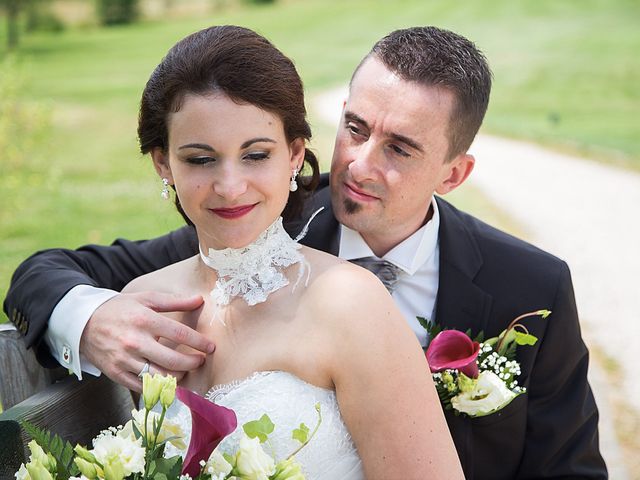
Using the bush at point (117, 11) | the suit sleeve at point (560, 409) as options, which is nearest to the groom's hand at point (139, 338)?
the suit sleeve at point (560, 409)

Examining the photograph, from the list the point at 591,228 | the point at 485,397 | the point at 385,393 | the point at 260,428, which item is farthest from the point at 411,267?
the point at 591,228

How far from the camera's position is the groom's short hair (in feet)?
10.8

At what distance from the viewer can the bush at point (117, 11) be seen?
41.6 metres

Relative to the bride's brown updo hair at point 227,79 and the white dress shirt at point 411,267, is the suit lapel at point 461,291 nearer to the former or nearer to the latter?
the white dress shirt at point 411,267

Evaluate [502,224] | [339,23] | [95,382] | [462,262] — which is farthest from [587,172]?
[339,23]

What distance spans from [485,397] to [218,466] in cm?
117

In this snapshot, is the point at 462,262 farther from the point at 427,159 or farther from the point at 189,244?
the point at 189,244

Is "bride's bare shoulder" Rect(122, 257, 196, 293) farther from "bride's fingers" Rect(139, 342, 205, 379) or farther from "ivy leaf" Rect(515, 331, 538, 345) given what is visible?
"ivy leaf" Rect(515, 331, 538, 345)

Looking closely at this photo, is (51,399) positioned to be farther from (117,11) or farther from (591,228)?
(117,11)

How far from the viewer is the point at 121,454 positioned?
1824 mm

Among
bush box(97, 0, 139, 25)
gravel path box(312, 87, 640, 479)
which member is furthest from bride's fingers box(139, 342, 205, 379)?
bush box(97, 0, 139, 25)

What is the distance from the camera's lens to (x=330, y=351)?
7.89 ft

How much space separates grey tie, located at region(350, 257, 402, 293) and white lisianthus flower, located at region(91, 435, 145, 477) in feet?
5.50

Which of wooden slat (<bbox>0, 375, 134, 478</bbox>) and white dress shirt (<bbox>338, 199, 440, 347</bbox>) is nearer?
wooden slat (<bbox>0, 375, 134, 478</bbox>)
